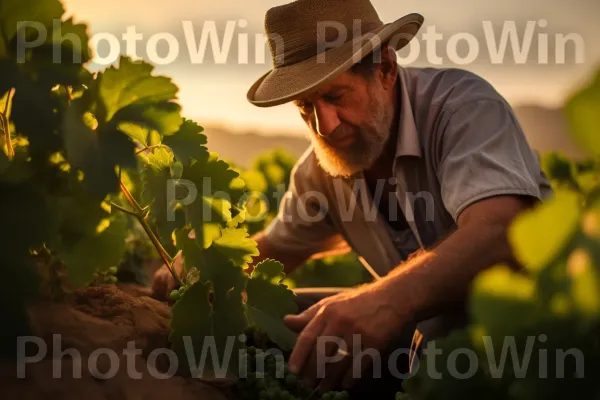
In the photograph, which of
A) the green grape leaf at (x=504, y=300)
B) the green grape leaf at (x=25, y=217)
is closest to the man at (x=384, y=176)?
the green grape leaf at (x=25, y=217)

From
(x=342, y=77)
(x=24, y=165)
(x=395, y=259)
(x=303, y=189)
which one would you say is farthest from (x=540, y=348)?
(x=303, y=189)

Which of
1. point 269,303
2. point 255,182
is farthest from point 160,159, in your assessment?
point 255,182

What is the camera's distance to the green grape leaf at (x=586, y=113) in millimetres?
985

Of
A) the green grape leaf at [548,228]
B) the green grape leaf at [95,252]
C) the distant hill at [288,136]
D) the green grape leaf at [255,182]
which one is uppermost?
the green grape leaf at [548,228]

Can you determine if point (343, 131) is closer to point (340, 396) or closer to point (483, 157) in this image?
point (483, 157)

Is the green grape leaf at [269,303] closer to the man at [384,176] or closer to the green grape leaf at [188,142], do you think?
the man at [384,176]

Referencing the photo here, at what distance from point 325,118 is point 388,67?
1.55ft

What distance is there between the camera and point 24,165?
5.48 ft

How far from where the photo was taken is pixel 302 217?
399 cm

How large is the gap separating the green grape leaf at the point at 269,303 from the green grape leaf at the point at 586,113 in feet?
4.46

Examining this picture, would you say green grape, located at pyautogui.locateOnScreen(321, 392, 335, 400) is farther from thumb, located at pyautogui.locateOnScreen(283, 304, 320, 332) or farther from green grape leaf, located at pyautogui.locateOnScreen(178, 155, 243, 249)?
green grape leaf, located at pyautogui.locateOnScreen(178, 155, 243, 249)

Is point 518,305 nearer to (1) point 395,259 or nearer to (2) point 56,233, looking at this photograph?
(2) point 56,233

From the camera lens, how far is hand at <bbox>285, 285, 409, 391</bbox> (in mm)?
2131

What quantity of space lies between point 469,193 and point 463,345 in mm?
1388
